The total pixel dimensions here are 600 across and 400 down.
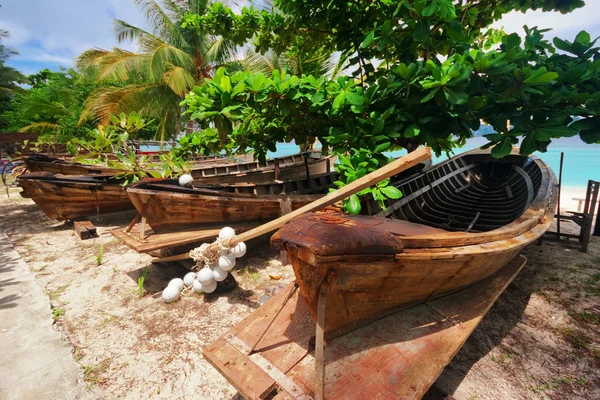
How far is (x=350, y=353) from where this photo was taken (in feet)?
5.92

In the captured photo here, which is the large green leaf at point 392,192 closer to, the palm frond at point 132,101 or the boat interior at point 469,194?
the boat interior at point 469,194

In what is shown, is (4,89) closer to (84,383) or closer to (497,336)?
(84,383)

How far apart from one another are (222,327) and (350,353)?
1.91m

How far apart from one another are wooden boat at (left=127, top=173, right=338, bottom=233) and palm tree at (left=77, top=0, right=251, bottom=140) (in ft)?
31.5

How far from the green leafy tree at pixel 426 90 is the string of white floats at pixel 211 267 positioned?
4.51 feet

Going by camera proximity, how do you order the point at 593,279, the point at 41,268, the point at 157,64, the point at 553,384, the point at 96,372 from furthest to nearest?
the point at 157,64 → the point at 41,268 → the point at 593,279 → the point at 96,372 → the point at 553,384

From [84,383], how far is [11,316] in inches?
74.0

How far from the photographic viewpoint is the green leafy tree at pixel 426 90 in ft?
7.98

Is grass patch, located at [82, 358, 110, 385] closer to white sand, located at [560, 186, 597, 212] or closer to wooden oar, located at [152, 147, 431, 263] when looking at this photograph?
wooden oar, located at [152, 147, 431, 263]

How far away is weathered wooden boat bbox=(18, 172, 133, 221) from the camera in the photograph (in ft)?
19.9

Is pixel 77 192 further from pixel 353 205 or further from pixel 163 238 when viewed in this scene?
pixel 353 205

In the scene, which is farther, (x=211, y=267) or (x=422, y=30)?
(x=211, y=267)

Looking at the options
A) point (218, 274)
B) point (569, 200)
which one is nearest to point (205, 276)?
point (218, 274)

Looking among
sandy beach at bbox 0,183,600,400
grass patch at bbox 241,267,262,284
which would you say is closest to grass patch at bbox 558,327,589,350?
sandy beach at bbox 0,183,600,400
